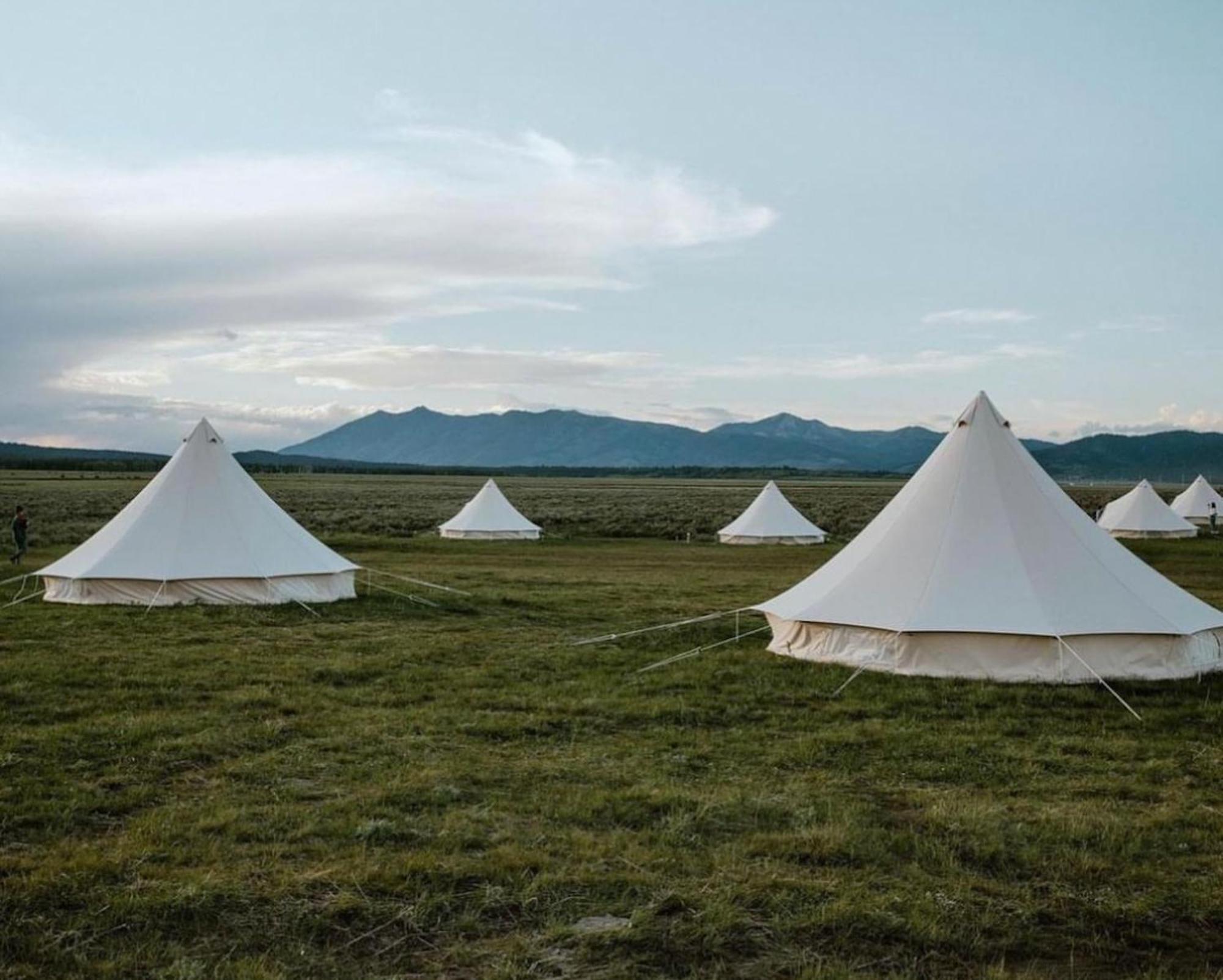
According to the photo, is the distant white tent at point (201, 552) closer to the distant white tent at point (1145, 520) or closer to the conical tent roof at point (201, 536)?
the conical tent roof at point (201, 536)

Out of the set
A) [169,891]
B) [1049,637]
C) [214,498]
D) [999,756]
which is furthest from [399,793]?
[214,498]

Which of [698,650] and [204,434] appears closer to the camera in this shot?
[698,650]

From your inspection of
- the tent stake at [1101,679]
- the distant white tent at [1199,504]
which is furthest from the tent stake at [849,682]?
the distant white tent at [1199,504]

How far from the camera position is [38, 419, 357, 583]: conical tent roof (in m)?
17.3

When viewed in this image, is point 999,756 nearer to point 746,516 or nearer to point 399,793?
point 399,793

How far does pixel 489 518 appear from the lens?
3800 centimetres

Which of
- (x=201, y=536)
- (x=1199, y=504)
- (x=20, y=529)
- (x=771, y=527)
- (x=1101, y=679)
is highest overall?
(x=1199, y=504)

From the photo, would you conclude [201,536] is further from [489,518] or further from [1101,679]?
[489,518]

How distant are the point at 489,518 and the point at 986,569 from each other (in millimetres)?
27153

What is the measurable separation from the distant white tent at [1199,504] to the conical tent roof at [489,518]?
98.6 ft

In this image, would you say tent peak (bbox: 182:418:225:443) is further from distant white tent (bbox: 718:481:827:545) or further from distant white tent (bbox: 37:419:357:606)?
distant white tent (bbox: 718:481:827:545)

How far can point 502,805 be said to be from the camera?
714 cm

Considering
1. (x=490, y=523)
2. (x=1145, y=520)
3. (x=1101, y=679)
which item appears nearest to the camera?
(x=1101, y=679)

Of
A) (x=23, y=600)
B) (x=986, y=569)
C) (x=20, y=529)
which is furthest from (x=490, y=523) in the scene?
(x=986, y=569)
